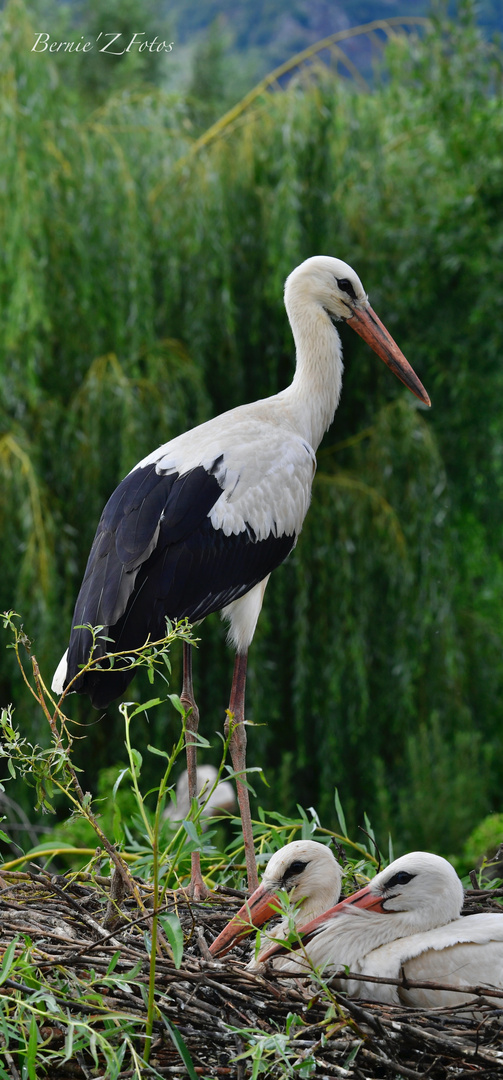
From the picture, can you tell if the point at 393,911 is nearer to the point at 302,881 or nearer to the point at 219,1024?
the point at 302,881

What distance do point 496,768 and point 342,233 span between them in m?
3.37

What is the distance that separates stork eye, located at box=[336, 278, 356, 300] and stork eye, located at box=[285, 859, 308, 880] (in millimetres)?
1694

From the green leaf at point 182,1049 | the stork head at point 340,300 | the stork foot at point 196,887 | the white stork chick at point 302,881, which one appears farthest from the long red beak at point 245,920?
the stork head at point 340,300

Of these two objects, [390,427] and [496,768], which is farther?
[496,768]

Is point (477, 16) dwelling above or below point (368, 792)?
above

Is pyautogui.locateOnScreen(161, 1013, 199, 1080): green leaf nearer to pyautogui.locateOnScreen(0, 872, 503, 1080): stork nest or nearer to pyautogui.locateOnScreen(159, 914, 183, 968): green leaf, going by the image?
pyautogui.locateOnScreen(0, 872, 503, 1080): stork nest

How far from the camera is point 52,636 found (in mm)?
4824

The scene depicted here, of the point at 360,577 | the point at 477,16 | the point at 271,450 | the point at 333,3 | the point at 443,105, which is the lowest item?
the point at 360,577

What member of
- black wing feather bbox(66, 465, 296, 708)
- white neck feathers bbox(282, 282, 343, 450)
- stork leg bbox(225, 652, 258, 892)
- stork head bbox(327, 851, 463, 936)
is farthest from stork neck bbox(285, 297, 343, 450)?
stork head bbox(327, 851, 463, 936)

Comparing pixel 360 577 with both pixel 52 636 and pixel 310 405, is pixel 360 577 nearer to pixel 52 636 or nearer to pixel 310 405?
pixel 52 636

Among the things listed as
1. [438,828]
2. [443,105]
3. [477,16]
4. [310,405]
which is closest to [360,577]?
[438,828]

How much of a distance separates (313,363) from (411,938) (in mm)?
1706

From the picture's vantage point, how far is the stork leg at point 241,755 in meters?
2.91

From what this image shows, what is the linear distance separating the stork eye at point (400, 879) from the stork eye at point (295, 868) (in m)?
0.20
